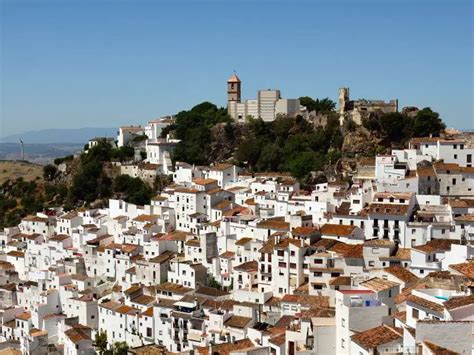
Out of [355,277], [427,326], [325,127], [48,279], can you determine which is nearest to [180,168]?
[325,127]

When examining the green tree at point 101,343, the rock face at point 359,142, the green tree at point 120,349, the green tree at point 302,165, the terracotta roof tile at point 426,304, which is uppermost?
the rock face at point 359,142

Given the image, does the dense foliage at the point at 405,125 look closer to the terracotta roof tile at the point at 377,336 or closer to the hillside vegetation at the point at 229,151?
the hillside vegetation at the point at 229,151

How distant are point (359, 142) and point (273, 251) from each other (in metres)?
18.1

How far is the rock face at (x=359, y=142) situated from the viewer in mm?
44072

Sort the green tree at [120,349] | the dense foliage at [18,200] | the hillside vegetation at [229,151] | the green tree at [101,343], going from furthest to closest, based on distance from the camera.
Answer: the dense foliage at [18,200] < the hillside vegetation at [229,151] < the green tree at [101,343] < the green tree at [120,349]

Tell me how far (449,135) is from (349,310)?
2639cm

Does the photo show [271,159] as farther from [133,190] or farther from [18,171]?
[18,171]

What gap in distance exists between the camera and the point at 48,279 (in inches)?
1405

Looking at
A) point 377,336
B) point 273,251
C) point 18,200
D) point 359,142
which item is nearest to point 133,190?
point 18,200

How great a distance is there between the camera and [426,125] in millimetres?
42625

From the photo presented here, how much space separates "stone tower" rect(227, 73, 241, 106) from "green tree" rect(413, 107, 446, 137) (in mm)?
20319

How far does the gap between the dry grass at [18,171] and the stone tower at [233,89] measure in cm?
2324

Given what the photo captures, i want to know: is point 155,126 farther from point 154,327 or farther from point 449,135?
point 154,327

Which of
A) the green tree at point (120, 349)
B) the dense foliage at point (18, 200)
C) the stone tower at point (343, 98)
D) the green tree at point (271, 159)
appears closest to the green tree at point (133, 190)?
the dense foliage at point (18, 200)
